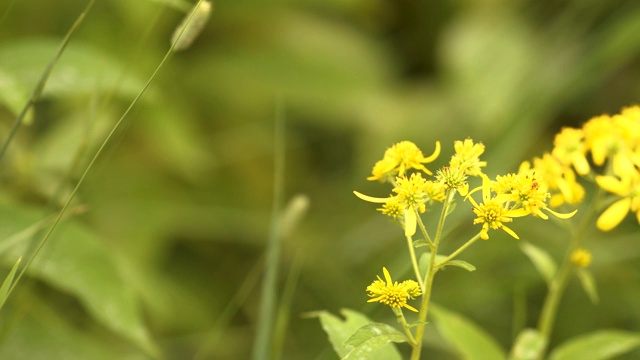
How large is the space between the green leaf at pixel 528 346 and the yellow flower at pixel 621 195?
0.53ft

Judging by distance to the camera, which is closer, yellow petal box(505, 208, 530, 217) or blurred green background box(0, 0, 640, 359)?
yellow petal box(505, 208, 530, 217)

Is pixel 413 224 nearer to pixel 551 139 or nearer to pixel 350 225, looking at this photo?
pixel 350 225

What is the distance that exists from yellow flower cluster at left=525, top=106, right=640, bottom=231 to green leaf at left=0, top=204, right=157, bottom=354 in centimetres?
58

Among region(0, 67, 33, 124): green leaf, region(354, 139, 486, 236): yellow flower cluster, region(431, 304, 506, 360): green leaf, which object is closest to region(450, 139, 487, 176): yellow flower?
region(354, 139, 486, 236): yellow flower cluster

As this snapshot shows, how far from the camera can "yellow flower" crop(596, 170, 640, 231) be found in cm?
86

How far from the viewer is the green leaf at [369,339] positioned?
0.67m

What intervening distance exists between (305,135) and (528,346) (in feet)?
5.15

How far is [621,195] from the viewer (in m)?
0.89

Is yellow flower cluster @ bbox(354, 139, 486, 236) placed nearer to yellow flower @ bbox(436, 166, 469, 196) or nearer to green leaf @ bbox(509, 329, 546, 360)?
yellow flower @ bbox(436, 166, 469, 196)

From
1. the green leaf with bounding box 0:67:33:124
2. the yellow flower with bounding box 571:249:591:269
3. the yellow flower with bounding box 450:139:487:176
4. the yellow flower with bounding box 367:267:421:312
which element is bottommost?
the yellow flower with bounding box 367:267:421:312

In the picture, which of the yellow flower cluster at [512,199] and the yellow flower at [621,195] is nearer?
the yellow flower cluster at [512,199]

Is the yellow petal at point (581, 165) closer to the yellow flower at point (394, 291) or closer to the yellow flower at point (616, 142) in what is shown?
the yellow flower at point (616, 142)

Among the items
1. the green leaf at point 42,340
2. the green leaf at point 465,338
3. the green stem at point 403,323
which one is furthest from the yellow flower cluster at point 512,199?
the green leaf at point 42,340

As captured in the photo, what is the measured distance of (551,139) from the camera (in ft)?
7.63
